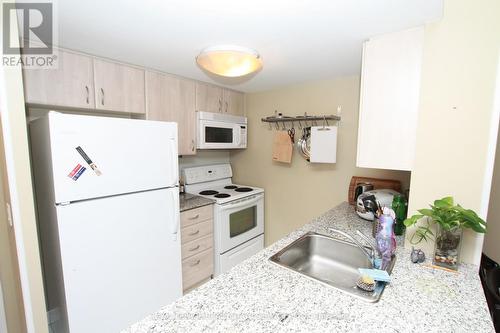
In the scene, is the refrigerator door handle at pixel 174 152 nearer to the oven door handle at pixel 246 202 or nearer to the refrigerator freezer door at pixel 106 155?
the refrigerator freezer door at pixel 106 155

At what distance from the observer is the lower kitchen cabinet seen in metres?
2.05

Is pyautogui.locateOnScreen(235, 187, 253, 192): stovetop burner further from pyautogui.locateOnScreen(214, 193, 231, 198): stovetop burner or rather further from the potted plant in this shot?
the potted plant

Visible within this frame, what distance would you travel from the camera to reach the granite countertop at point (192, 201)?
81.7 inches

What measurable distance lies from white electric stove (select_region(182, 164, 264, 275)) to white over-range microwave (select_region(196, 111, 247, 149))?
0.43 metres

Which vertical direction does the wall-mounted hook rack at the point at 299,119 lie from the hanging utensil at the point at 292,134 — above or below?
above

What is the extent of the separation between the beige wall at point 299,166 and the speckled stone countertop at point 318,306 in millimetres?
1236

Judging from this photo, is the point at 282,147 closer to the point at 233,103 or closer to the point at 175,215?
the point at 233,103

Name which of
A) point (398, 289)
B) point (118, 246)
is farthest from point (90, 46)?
point (398, 289)

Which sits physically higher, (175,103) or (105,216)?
(175,103)

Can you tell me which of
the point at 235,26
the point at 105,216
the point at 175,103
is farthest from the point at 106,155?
the point at 235,26

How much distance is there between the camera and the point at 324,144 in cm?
225

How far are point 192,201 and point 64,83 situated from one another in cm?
Answer: 134

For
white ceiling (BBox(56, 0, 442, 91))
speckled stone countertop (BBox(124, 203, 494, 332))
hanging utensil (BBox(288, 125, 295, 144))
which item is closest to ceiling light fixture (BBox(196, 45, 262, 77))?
white ceiling (BBox(56, 0, 442, 91))

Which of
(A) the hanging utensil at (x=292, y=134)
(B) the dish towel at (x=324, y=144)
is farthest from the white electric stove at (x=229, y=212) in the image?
(B) the dish towel at (x=324, y=144)
